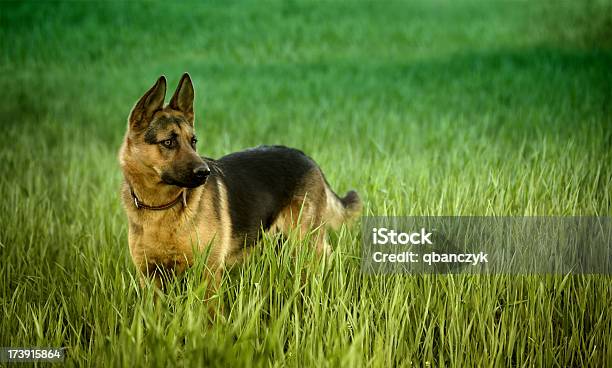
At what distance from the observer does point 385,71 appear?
13938mm

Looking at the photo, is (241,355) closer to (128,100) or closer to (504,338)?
(504,338)

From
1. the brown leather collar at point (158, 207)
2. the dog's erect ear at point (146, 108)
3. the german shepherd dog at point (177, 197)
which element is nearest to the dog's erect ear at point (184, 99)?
the german shepherd dog at point (177, 197)

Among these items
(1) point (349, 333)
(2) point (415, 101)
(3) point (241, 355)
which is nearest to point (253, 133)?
(2) point (415, 101)

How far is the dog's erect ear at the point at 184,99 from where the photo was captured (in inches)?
163

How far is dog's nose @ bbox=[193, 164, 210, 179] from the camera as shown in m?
3.71

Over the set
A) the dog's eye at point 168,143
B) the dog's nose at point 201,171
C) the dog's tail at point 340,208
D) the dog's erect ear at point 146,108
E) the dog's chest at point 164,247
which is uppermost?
the dog's erect ear at point 146,108

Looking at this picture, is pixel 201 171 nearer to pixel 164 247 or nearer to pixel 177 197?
pixel 177 197

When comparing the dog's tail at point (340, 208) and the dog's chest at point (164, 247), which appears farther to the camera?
the dog's tail at point (340, 208)

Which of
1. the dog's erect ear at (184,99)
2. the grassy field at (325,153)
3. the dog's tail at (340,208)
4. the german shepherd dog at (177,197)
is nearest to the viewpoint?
the grassy field at (325,153)

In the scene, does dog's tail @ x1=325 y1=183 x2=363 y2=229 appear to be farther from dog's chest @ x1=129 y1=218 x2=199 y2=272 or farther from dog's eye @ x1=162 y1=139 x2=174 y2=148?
dog's eye @ x1=162 y1=139 x2=174 y2=148

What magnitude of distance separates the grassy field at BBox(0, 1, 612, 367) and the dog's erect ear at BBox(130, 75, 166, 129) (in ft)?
2.67

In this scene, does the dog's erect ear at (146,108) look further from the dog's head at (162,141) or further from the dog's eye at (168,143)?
the dog's eye at (168,143)

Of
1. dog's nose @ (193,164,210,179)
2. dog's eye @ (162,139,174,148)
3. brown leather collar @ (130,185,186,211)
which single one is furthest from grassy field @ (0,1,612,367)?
dog's eye @ (162,139,174,148)

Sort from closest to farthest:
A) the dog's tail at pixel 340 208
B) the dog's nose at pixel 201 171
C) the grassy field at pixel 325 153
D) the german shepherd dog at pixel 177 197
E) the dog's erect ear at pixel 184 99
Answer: the grassy field at pixel 325 153, the dog's nose at pixel 201 171, the german shepherd dog at pixel 177 197, the dog's erect ear at pixel 184 99, the dog's tail at pixel 340 208
